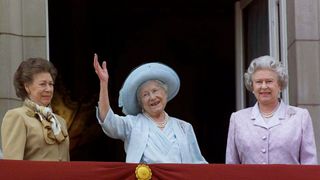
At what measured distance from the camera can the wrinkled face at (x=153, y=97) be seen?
5714 millimetres

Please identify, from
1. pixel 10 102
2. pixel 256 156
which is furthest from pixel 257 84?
pixel 10 102

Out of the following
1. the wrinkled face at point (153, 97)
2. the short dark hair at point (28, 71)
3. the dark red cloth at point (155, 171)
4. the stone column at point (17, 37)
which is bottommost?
the dark red cloth at point (155, 171)

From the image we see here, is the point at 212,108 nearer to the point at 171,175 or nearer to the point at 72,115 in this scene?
the point at 72,115

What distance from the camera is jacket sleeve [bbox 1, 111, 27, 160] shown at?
541 centimetres

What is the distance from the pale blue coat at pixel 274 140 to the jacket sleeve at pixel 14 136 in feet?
4.28

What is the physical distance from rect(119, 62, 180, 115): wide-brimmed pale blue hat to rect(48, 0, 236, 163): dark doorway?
5888mm

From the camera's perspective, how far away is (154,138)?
5.66 m

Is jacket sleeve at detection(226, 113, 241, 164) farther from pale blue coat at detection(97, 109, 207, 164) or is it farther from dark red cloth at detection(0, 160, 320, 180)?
dark red cloth at detection(0, 160, 320, 180)

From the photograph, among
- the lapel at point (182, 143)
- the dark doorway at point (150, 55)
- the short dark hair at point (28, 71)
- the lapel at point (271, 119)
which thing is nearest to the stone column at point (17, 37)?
the short dark hair at point (28, 71)

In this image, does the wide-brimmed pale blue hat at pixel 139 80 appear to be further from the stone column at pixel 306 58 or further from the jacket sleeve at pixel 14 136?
the stone column at pixel 306 58

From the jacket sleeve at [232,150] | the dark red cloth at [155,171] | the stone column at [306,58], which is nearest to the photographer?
the dark red cloth at [155,171]

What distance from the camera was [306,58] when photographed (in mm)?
7695

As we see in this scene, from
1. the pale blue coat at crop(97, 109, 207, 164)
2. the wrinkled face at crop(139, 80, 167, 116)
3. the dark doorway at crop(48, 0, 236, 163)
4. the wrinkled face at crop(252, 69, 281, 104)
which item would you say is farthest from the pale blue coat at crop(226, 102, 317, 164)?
the dark doorway at crop(48, 0, 236, 163)

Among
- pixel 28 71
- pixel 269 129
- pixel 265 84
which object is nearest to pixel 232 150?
pixel 269 129
